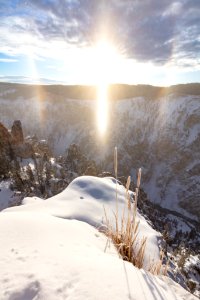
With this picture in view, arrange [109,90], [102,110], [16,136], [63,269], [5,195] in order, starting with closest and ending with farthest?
[63,269] < [5,195] < [16,136] < [102,110] < [109,90]

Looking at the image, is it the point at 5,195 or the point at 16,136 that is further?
the point at 16,136

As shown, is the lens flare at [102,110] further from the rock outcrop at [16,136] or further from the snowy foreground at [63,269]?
the snowy foreground at [63,269]

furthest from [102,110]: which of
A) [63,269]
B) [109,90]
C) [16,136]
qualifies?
[63,269]

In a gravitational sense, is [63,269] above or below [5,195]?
above

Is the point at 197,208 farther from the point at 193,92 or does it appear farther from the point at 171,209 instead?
the point at 193,92

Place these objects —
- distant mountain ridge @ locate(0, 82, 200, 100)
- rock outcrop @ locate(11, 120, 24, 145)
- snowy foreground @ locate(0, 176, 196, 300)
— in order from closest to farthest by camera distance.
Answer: snowy foreground @ locate(0, 176, 196, 300), rock outcrop @ locate(11, 120, 24, 145), distant mountain ridge @ locate(0, 82, 200, 100)

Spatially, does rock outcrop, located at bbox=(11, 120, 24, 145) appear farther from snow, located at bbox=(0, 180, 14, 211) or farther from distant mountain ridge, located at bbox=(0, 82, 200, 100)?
distant mountain ridge, located at bbox=(0, 82, 200, 100)

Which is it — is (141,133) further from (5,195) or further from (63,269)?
(63,269)

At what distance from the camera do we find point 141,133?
370 feet

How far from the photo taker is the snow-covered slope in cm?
9169

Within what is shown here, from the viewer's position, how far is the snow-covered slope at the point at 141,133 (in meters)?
91.7

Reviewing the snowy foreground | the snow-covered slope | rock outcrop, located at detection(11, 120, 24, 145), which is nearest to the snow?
rock outcrop, located at detection(11, 120, 24, 145)

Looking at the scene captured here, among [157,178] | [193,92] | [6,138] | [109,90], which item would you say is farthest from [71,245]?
[109,90]

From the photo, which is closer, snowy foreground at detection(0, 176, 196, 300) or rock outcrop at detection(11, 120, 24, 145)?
snowy foreground at detection(0, 176, 196, 300)
